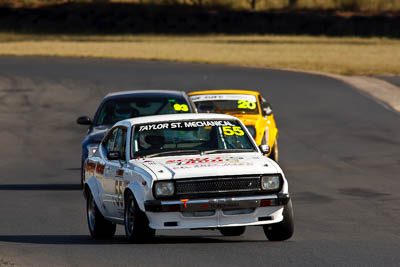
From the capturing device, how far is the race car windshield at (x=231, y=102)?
2278 centimetres

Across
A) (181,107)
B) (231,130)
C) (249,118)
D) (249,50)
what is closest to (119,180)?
(231,130)

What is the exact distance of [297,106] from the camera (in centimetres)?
3688

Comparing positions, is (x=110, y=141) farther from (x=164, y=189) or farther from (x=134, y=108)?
(x=134, y=108)

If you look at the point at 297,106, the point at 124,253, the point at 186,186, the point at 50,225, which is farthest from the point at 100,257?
the point at 297,106

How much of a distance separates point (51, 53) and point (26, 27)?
35.9 metres

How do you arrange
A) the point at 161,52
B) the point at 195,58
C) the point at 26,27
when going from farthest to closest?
1. the point at 26,27
2. the point at 161,52
3. the point at 195,58

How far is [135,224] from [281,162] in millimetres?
12825

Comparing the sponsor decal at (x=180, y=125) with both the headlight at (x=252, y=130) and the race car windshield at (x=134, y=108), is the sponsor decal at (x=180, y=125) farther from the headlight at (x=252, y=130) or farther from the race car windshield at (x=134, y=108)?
the headlight at (x=252, y=130)

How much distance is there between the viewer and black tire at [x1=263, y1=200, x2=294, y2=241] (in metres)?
11.2

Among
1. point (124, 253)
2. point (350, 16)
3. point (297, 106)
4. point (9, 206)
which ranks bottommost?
point (350, 16)

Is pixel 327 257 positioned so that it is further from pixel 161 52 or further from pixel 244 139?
pixel 161 52

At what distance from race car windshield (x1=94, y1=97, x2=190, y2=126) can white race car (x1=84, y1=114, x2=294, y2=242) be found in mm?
6320

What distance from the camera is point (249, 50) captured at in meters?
73.9

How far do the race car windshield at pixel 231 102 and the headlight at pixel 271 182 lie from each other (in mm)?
11327
